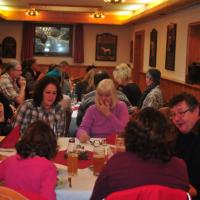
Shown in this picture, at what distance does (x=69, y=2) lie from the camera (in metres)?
11.1

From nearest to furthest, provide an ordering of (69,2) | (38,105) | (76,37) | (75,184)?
1. (75,184)
2. (38,105)
3. (69,2)
4. (76,37)

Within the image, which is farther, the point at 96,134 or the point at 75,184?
the point at 96,134

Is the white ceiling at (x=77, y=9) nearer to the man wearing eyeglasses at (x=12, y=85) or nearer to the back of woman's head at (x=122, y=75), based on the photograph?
the back of woman's head at (x=122, y=75)

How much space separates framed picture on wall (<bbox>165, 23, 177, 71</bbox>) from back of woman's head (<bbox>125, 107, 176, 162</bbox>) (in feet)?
24.6

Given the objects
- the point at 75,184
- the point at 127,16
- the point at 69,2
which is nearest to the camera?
the point at 75,184

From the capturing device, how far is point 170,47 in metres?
9.73

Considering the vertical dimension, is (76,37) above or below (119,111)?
above

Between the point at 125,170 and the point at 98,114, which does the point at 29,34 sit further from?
the point at 125,170

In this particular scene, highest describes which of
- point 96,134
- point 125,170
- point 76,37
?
point 76,37

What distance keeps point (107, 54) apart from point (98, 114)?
1135 cm

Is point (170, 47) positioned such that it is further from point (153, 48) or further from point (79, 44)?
point (79, 44)

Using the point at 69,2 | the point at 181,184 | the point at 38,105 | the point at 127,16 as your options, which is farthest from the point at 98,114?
the point at 127,16

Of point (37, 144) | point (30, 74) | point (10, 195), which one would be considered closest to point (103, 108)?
point (37, 144)

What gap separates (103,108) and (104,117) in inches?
3.8
